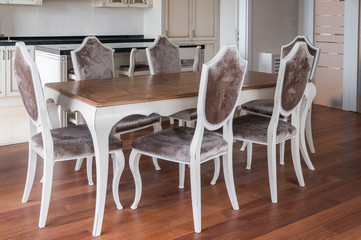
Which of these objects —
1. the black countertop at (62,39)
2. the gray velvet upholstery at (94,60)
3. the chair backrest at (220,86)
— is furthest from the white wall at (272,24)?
the chair backrest at (220,86)

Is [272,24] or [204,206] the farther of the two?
[272,24]

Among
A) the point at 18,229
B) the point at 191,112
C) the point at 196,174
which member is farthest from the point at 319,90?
the point at 18,229

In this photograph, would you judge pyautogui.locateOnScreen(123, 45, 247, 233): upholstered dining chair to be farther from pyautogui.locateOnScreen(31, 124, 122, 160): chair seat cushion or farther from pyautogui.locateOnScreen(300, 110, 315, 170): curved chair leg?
pyautogui.locateOnScreen(300, 110, 315, 170): curved chair leg

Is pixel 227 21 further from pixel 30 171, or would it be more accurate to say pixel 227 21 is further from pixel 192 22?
pixel 30 171

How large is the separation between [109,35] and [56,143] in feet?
14.7

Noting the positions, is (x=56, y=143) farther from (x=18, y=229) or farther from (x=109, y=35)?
(x=109, y=35)

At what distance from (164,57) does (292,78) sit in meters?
1.36

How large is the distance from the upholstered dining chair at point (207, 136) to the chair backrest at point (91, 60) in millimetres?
1042

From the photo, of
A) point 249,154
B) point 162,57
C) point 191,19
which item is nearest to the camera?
point 249,154

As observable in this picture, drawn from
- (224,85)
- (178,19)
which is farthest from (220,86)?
(178,19)

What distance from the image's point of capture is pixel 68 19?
6.45 m

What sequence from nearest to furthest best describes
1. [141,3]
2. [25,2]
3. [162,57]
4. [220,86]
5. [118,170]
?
[220,86] → [118,170] → [162,57] → [25,2] → [141,3]

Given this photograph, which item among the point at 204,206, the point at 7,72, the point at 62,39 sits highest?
the point at 62,39

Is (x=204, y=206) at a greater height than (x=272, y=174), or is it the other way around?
(x=272, y=174)
